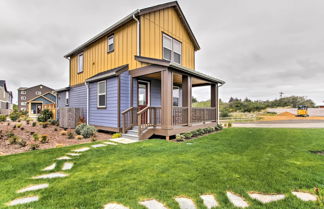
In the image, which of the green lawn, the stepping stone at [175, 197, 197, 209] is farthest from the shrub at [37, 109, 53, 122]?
the stepping stone at [175, 197, 197, 209]

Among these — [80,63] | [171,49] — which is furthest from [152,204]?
[80,63]

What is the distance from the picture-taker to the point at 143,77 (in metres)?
8.60

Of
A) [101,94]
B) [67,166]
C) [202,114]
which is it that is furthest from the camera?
[202,114]

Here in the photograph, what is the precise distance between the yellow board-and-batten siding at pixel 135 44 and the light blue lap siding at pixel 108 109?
1.30 meters

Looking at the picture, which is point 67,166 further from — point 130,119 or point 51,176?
point 130,119

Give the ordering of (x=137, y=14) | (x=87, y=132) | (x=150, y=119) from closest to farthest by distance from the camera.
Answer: (x=87, y=132)
(x=150, y=119)
(x=137, y=14)

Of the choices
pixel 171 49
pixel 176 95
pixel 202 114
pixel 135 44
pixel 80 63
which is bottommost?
pixel 202 114

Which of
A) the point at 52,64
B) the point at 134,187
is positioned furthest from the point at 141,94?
the point at 52,64

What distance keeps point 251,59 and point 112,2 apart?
54.3 ft

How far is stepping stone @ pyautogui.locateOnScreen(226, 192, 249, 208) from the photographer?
6.91ft

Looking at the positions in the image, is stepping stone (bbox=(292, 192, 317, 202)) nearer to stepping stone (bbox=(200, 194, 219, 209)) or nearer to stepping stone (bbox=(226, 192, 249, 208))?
stepping stone (bbox=(226, 192, 249, 208))

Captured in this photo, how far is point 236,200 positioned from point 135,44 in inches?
304

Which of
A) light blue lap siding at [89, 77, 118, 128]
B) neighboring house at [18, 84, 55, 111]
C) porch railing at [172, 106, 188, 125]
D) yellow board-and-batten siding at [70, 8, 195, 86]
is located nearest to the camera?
porch railing at [172, 106, 188, 125]

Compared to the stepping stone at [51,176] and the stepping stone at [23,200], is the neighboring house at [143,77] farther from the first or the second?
the stepping stone at [23,200]
